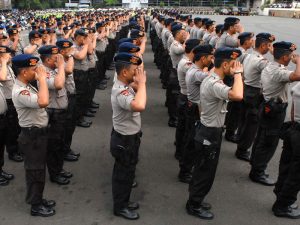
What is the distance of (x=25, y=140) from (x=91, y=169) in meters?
1.60

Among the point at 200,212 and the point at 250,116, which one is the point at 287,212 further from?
the point at 250,116

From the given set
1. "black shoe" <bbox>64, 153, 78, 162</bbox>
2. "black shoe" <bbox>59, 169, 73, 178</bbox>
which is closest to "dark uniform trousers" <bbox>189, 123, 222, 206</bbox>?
"black shoe" <bbox>59, 169, 73, 178</bbox>

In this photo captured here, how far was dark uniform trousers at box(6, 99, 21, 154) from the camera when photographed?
4887 millimetres

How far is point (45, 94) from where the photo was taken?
335cm

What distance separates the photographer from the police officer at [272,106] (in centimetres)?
413

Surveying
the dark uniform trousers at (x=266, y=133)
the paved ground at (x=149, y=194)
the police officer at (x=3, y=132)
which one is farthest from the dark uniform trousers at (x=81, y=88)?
the dark uniform trousers at (x=266, y=133)

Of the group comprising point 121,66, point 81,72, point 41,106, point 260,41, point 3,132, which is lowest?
point 3,132

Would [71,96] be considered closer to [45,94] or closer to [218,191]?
[45,94]

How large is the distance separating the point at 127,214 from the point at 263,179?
2.11m

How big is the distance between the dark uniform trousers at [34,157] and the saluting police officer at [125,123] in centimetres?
83

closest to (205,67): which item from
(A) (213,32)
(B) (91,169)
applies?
(B) (91,169)

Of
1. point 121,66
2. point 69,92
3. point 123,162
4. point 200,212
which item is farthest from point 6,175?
point 200,212

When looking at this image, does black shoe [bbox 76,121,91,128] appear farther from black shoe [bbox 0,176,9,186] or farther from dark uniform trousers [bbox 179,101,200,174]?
dark uniform trousers [bbox 179,101,200,174]

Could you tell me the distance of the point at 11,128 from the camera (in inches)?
196
